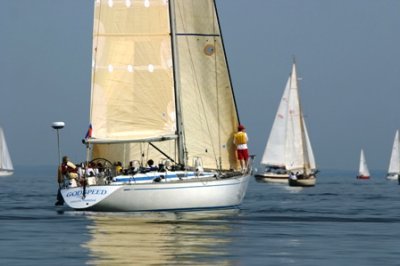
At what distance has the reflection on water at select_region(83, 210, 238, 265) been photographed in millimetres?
23445

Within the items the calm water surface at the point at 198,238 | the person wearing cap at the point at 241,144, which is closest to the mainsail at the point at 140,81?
the person wearing cap at the point at 241,144

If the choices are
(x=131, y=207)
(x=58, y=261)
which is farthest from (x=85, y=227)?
(x=58, y=261)

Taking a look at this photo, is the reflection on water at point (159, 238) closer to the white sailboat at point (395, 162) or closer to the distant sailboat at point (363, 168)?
the white sailboat at point (395, 162)

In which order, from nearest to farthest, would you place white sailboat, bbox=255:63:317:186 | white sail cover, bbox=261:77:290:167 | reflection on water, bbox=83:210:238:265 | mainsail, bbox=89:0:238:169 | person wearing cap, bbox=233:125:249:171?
reflection on water, bbox=83:210:238:265
mainsail, bbox=89:0:238:169
person wearing cap, bbox=233:125:249:171
white sailboat, bbox=255:63:317:186
white sail cover, bbox=261:77:290:167

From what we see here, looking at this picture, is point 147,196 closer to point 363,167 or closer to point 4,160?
point 4,160

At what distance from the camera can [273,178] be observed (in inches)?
4186

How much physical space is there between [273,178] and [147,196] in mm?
68534

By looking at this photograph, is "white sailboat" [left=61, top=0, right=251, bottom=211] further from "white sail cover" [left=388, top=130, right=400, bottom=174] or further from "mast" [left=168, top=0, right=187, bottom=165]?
"white sail cover" [left=388, top=130, right=400, bottom=174]

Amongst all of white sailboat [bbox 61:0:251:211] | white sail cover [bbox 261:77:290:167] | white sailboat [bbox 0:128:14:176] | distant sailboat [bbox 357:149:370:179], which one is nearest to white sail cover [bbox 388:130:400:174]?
distant sailboat [bbox 357:149:370:179]

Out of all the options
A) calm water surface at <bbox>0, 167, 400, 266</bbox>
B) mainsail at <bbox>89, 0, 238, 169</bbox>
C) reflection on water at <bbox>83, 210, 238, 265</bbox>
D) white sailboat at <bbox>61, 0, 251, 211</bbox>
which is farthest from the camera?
mainsail at <bbox>89, 0, 238, 169</bbox>

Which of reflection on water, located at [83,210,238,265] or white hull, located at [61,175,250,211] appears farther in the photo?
white hull, located at [61,175,250,211]

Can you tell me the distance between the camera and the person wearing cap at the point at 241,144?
43375 millimetres

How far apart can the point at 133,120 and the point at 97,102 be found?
140 centimetres

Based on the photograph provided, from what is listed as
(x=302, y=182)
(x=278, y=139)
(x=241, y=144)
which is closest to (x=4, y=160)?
(x=278, y=139)
